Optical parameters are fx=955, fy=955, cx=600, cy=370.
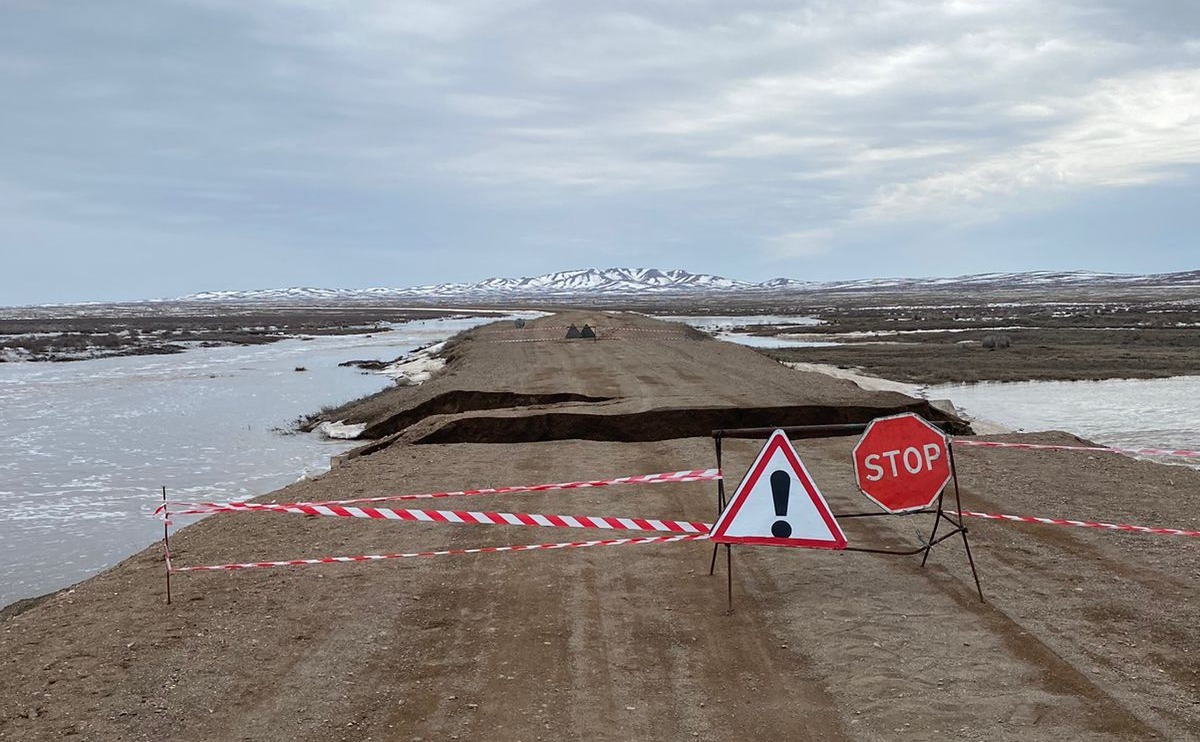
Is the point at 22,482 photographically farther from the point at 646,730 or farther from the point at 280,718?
the point at 646,730

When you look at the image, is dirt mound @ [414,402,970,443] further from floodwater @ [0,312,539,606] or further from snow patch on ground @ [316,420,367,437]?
snow patch on ground @ [316,420,367,437]

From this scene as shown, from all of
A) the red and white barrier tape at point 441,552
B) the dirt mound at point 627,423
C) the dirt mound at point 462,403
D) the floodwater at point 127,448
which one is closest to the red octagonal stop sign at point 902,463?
the red and white barrier tape at point 441,552

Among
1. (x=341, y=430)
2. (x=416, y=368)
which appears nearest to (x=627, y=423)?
(x=341, y=430)

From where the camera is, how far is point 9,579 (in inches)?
490

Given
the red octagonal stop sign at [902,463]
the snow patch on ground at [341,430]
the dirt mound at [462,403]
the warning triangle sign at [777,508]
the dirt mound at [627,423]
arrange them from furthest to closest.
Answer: the snow patch on ground at [341,430], the dirt mound at [462,403], the dirt mound at [627,423], the red octagonal stop sign at [902,463], the warning triangle sign at [777,508]

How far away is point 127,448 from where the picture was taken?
2397 centimetres

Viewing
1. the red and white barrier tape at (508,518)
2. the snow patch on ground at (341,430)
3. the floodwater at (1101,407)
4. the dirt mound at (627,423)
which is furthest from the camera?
the snow patch on ground at (341,430)

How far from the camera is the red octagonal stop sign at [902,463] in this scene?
8.26 m

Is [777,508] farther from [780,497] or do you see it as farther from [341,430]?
[341,430]

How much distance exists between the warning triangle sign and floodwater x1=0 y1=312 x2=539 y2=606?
29.3 ft

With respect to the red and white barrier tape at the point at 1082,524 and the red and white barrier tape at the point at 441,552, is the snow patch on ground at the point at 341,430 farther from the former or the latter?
the red and white barrier tape at the point at 1082,524

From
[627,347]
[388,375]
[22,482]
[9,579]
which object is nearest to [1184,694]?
[9,579]

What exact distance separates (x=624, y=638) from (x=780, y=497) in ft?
6.24

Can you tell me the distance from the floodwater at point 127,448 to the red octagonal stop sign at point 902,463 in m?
9.99
